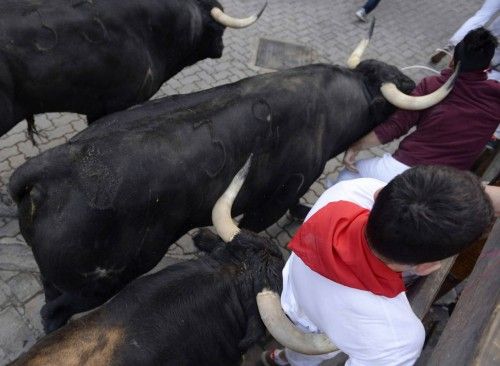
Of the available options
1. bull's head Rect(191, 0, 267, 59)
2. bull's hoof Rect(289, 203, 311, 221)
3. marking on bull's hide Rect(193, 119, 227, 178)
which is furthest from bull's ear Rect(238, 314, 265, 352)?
bull's head Rect(191, 0, 267, 59)

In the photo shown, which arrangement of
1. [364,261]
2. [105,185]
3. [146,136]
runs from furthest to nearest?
A: [146,136] < [105,185] < [364,261]

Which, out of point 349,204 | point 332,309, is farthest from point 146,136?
point 332,309

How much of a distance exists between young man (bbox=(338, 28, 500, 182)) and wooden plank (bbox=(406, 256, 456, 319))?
1389 mm

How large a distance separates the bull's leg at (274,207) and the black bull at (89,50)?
5.53ft

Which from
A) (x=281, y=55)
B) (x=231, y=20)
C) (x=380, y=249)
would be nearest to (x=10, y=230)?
(x=231, y=20)

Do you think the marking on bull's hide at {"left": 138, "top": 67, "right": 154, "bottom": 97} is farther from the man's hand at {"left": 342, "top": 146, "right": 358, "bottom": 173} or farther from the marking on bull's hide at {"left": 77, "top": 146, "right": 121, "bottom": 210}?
the man's hand at {"left": 342, "top": 146, "right": 358, "bottom": 173}

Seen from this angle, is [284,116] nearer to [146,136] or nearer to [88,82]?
[146,136]

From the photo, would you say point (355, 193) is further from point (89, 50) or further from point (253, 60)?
point (253, 60)

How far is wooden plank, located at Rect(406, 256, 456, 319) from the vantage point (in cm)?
186

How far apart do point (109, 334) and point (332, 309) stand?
1.13 meters

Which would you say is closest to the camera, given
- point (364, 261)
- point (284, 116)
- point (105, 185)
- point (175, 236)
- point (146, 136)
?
point (364, 261)

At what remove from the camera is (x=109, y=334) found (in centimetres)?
213

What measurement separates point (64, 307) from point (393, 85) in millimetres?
3012

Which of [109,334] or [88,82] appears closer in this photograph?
[109,334]
